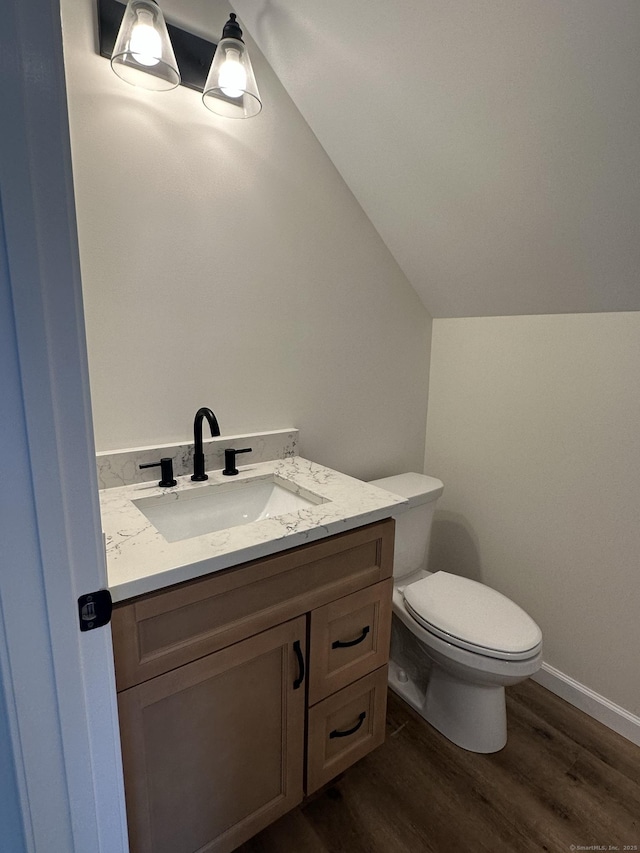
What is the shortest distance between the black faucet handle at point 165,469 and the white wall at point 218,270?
0.09 metres

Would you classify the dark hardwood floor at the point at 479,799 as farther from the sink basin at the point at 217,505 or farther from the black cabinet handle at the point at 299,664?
the sink basin at the point at 217,505

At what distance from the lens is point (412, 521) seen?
1731 mm

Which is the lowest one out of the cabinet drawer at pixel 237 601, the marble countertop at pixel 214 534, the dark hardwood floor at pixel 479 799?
the dark hardwood floor at pixel 479 799

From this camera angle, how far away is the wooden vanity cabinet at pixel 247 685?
2.92 ft

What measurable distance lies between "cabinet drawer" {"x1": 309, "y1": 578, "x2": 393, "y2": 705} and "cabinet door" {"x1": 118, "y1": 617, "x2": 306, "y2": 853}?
0.17ft

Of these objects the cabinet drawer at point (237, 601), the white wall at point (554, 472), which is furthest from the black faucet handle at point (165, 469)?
the white wall at point (554, 472)

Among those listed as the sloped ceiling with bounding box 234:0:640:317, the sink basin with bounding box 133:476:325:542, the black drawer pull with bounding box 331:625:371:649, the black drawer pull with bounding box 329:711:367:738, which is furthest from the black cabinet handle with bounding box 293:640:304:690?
the sloped ceiling with bounding box 234:0:640:317

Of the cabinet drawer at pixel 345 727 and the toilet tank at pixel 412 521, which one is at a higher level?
the toilet tank at pixel 412 521

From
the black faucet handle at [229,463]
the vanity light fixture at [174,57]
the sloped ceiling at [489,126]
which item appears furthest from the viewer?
the black faucet handle at [229,463]

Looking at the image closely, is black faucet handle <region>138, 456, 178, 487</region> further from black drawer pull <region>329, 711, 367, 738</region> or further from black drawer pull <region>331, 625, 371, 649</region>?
black drawer pull <region>329, 711, 367, 738</region>

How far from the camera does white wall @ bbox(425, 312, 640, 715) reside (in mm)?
1523

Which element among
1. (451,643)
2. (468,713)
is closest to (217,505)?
(451,643)

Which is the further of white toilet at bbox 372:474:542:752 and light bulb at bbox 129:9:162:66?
white toilet at bbox 372:474:542:752

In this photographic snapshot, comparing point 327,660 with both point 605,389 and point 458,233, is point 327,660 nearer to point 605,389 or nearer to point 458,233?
point 605,389
